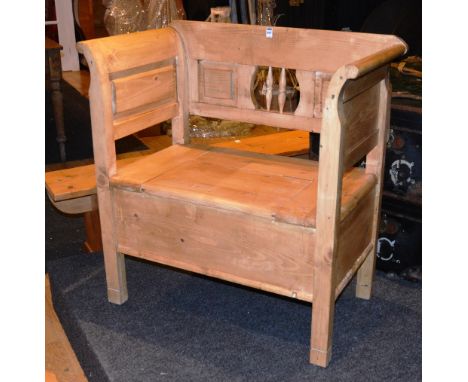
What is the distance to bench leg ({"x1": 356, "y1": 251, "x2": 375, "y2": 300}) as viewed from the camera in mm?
1767

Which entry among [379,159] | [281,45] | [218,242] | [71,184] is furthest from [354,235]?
[71,184]

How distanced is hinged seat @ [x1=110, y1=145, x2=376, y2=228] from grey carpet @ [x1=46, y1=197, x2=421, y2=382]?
0.37 meters

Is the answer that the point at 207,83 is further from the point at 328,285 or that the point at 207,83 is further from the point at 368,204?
the point at 328,285

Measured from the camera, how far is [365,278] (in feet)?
5.90

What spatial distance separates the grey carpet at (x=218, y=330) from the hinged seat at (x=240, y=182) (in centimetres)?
37

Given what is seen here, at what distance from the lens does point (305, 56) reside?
66.1 inches

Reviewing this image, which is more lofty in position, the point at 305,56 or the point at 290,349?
the point at 305,56

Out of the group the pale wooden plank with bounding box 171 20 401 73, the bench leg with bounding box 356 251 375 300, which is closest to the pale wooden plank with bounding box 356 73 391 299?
the bench leg with bounding box 356 251 375 300

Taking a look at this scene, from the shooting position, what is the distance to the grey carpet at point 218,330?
1.51 m

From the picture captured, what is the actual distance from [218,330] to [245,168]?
1.44 feet

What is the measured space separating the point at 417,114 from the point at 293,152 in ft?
2.49

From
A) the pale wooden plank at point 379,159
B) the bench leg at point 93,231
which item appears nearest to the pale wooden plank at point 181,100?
the bench leg at point 93,231

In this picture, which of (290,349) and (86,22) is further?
(86,22)

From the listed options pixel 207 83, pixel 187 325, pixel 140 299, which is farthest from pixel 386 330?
pixel 207 83
